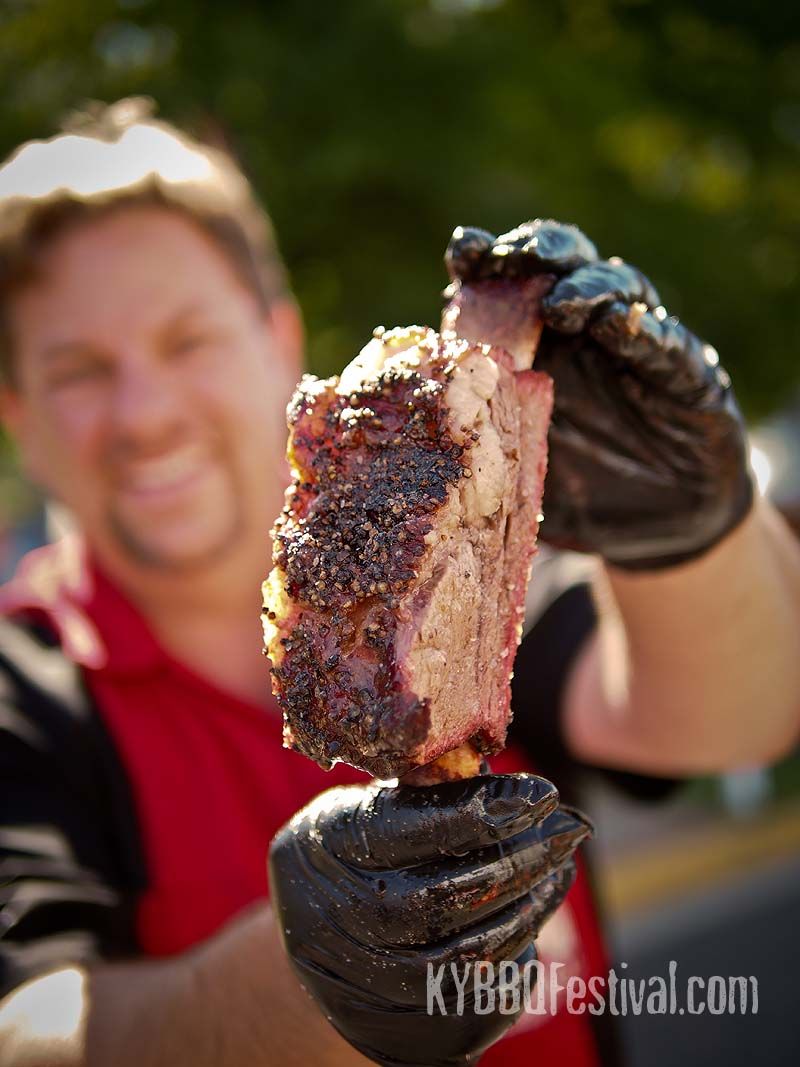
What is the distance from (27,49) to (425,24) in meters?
2.92

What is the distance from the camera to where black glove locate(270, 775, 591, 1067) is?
1.59 meters

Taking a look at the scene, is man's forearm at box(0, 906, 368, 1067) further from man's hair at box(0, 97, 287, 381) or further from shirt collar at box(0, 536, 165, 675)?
man's hair at box(0, 97, 287, 381)

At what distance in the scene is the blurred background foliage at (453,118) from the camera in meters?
6.35

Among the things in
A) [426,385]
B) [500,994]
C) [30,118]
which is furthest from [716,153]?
[500,994]

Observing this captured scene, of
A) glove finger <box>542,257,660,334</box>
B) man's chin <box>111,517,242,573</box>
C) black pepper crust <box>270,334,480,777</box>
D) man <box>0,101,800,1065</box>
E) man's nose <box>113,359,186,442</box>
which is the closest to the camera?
black pepper crust <box>270,334,480,777</box>

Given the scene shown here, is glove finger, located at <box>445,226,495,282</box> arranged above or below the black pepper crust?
above

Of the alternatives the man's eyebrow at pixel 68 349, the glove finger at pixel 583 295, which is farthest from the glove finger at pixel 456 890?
the man's eyebrow at pixel 68 349

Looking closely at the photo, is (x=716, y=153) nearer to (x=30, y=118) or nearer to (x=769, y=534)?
(x=30, y=118)

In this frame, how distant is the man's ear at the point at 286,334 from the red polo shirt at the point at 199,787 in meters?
1.13

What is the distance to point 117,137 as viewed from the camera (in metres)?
3.18

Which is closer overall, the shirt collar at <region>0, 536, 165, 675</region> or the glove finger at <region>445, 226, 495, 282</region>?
the glove finger at <region>445, 226, 495, 282</region>

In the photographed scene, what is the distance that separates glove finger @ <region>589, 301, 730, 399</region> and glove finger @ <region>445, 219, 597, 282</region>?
0.52ft

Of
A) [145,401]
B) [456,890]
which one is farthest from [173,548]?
[456,890]

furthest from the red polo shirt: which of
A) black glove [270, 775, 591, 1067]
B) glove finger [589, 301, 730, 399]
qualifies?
glove finger [589, 301, 730, 399]
